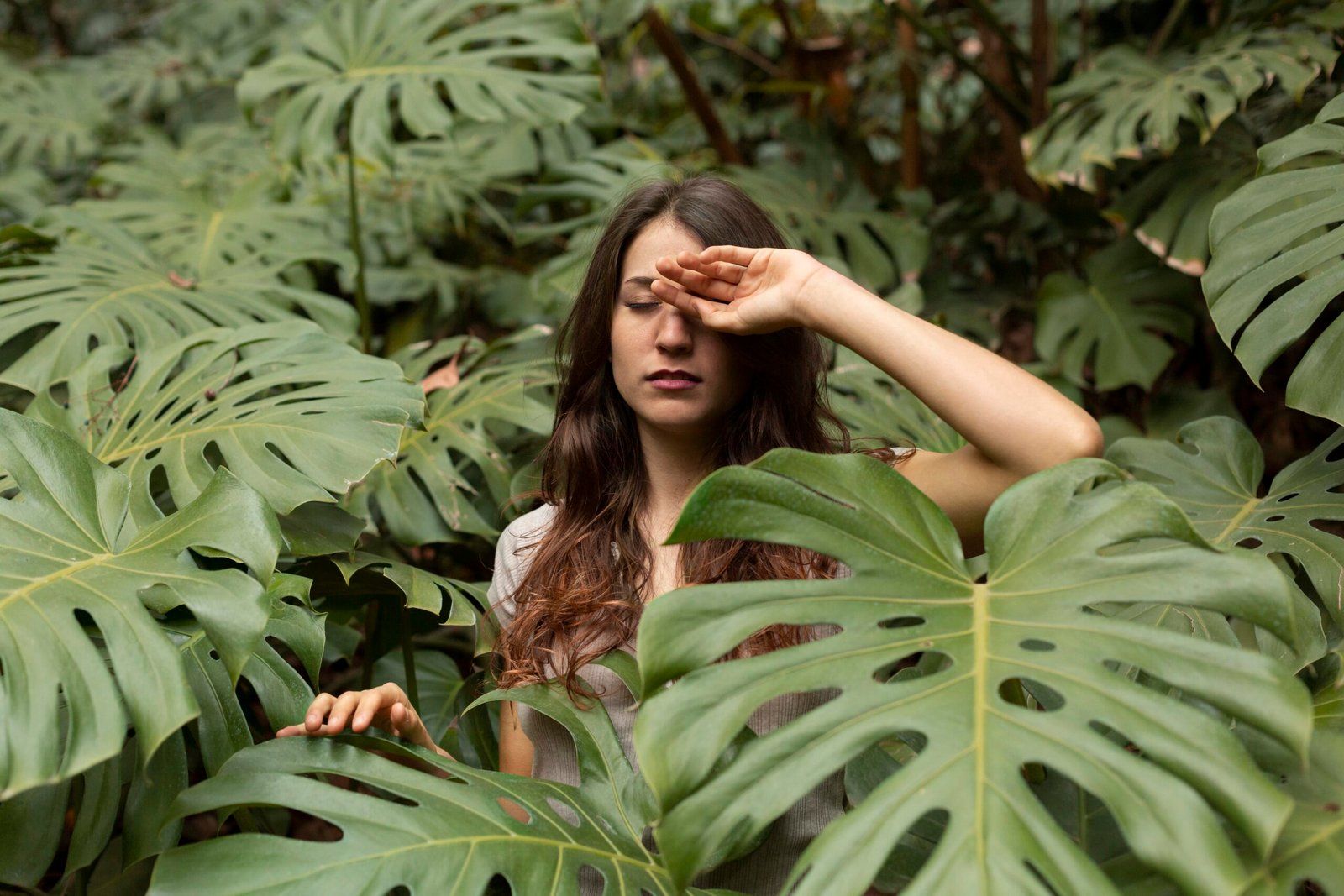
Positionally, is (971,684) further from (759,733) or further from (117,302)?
(117,302)

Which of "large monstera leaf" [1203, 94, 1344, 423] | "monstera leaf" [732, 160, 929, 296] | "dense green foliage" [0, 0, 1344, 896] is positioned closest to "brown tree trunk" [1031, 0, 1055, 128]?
"dense green foliage" [0, 0, 1344, 896]

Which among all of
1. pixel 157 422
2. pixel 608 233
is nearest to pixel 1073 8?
pixel 608 233

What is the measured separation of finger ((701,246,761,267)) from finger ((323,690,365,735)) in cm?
57

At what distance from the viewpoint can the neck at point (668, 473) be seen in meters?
1.32

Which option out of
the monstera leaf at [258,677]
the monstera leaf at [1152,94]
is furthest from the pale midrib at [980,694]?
the monstera leaf at [1152,94]

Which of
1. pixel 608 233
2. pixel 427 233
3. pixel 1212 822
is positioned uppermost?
pixel 608 233

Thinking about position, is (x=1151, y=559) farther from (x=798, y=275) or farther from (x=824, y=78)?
(x=824, y=78)

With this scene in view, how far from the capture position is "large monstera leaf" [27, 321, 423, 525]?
1.33 metres

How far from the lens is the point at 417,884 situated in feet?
2.95

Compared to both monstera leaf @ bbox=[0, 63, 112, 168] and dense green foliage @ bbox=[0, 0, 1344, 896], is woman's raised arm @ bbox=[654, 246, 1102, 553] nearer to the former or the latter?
dense green foliage @ bbox=[0, 0, 1344, 896]

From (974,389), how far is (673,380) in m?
0.34

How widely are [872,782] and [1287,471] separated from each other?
804 millimetres

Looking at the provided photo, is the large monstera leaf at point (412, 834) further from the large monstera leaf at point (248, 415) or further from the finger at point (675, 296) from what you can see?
the finger at point (675, 296)

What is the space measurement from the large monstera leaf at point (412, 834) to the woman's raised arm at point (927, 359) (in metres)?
0.47
